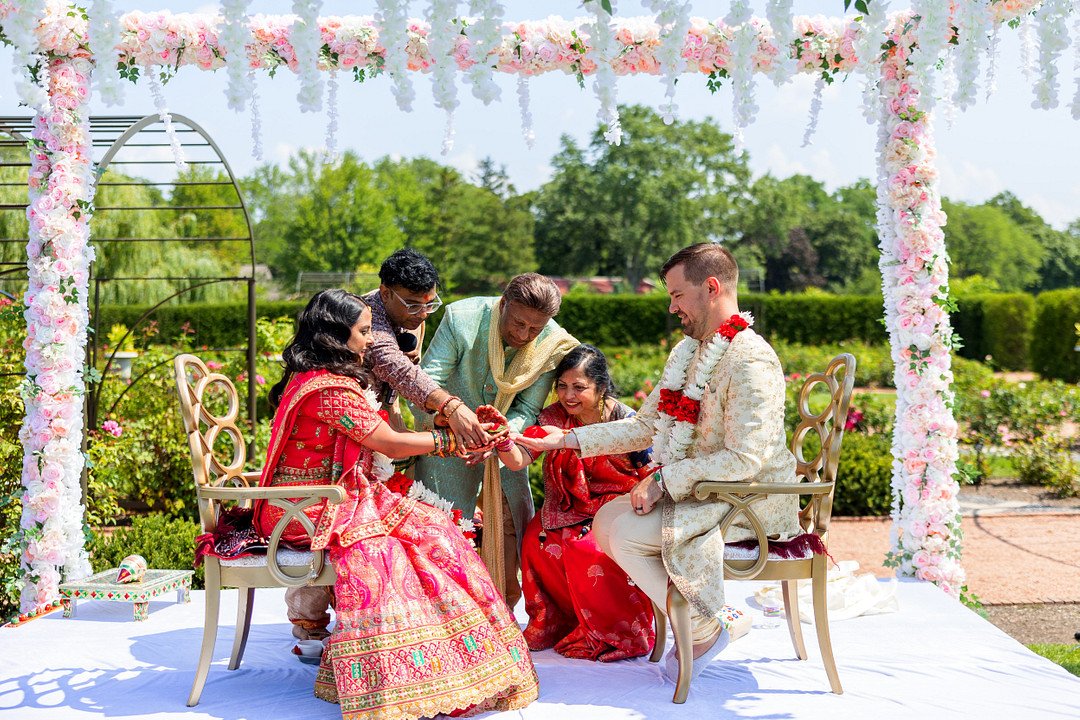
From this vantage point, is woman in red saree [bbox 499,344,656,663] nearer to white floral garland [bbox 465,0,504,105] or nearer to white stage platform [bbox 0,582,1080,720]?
white stage platform [bbox 0,582,1080,720]

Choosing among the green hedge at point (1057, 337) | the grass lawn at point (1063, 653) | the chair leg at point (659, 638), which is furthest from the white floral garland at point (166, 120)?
the green hedge at point (1057, 337)

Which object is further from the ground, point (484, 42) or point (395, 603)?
point (484, 42)

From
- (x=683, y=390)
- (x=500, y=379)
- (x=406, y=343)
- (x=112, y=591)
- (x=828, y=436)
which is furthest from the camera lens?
(x=112, y=591)

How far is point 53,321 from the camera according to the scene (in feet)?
15.0

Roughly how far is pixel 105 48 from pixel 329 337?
4.61 feet

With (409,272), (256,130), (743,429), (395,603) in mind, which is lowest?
(395,603)

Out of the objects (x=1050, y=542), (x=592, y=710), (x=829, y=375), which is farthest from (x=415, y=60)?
(x=1050, y=542)

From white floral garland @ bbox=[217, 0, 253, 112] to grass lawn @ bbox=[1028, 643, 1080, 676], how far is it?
13.5 feet

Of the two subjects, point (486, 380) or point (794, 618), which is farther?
point (486, 380)

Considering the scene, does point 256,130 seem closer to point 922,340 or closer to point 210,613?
point 210,613

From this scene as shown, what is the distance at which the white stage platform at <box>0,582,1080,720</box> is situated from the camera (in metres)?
3.34

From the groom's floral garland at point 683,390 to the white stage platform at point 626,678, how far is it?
2.86ft

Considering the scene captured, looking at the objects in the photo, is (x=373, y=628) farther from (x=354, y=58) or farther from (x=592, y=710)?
(x=354, y=58)

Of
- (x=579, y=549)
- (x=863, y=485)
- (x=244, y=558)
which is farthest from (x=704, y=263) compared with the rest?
(x=863, y=485)
